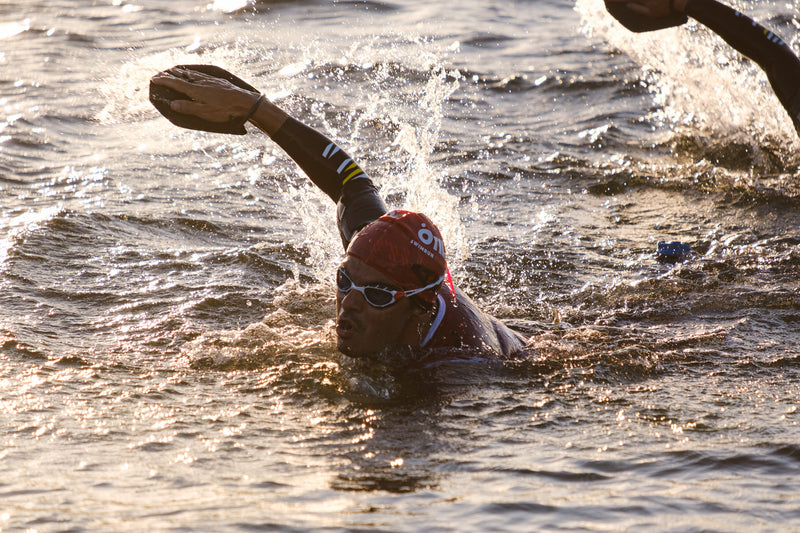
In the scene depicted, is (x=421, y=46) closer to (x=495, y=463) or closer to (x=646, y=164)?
(x=646, y=164)

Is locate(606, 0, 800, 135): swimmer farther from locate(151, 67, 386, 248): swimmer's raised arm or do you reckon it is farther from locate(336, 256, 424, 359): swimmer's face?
locate(336, 256, 424, 359): swimmer's face

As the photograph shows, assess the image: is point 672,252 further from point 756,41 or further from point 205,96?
point 205,96

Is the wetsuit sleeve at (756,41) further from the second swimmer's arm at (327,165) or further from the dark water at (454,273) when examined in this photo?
the second swimmer's arm at (327,165)

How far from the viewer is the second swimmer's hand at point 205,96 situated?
5.22 m

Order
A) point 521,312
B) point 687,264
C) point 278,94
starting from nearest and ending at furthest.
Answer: point 521,312 < point 687,264 < point 278,94

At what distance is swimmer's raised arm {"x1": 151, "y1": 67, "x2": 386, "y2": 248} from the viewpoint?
5262 mm

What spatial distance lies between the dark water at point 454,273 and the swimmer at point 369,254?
24 centimetres

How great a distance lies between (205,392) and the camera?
506 cm

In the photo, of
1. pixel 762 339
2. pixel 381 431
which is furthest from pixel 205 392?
Result: pixel 762 339

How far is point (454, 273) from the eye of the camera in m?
8.00

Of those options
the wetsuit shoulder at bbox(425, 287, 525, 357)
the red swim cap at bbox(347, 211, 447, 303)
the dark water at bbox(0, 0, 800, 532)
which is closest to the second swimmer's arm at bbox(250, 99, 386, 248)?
the red swim cap at bbox(347, 211, 447, 303)

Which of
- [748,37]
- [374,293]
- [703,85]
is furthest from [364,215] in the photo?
[703,85]

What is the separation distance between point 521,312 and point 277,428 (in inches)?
123

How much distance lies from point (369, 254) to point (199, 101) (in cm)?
140
